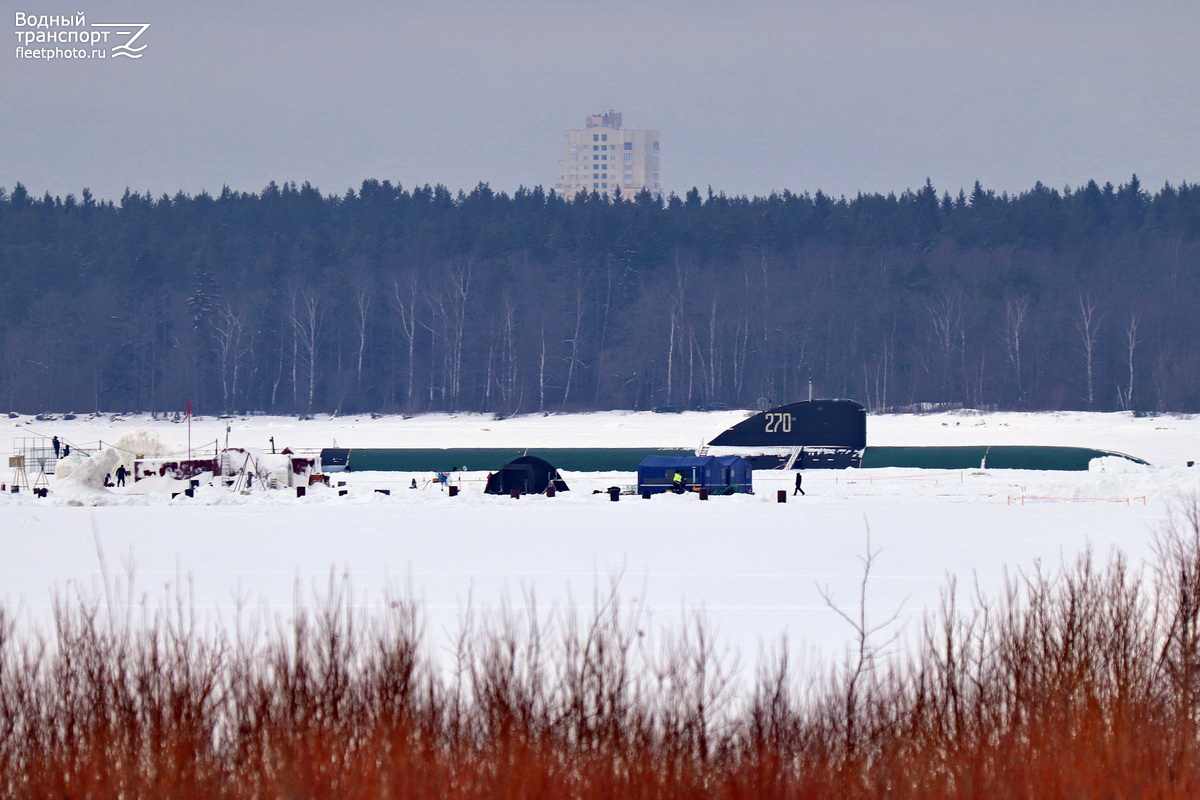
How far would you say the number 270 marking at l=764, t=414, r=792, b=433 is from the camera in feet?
141

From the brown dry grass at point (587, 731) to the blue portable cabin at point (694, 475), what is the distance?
24.1m

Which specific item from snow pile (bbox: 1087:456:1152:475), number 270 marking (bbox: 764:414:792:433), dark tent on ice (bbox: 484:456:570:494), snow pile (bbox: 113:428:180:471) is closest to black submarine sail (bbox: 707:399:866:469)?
number 270 marking (bbox: 764:414:792:433)

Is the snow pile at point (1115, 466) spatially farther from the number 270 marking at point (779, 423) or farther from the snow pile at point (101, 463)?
the snow pile at point (101, 463)

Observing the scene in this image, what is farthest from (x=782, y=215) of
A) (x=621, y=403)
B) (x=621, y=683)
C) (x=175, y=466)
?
(x=621, y=683)

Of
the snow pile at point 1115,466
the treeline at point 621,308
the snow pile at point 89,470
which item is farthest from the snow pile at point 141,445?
the treeline at point 621,308

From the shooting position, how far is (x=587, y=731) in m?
8.66

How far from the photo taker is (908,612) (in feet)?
49.3

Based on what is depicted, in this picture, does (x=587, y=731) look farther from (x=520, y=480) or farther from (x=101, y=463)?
(x=101, y=463)

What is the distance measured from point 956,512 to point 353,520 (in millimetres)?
12658

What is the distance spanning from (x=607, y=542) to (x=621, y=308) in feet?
225

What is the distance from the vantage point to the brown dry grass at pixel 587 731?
8023 mm

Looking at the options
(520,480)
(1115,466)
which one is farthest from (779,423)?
(520,480)

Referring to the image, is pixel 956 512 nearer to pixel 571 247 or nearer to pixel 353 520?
pixel 353 520

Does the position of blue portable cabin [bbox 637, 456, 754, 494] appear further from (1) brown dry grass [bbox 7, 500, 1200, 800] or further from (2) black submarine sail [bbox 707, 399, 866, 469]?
(1) brown dry grass [bbox 7, 500, 1200, 800]
